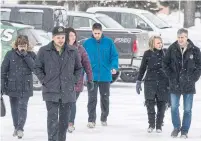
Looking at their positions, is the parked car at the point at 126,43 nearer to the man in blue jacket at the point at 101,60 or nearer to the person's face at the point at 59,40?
the man in blue jacket at the point at 101,60

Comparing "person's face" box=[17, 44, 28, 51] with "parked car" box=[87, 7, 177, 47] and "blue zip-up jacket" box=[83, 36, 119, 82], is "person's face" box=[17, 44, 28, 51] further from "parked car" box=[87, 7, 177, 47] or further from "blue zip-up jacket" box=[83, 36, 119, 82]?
"parked car" box=[87, 7, 177, 47]

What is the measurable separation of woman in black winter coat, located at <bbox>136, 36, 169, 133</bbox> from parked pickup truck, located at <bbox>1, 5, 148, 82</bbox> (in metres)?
7.98

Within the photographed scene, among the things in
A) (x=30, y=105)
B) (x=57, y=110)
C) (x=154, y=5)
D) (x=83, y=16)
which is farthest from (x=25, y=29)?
(x=154, y=5)

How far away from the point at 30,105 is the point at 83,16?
683cm

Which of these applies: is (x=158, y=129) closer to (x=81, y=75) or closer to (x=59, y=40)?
(x=81, y=75)

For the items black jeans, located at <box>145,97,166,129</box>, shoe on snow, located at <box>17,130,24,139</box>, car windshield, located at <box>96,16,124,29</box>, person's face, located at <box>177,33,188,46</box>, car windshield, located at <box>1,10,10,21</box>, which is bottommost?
shoe on snow, located at <box>17,130,24,139</box>

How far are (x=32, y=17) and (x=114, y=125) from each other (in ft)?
29.0

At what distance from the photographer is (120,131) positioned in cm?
1258

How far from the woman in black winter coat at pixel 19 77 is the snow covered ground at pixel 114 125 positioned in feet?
1.38

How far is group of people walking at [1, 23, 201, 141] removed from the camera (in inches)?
386

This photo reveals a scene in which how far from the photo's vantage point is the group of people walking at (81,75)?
9.81 m

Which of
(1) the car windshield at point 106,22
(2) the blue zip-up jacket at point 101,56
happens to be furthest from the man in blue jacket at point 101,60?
(1) the car windshield at point 106,22

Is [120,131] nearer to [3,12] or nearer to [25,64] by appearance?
[25,64]

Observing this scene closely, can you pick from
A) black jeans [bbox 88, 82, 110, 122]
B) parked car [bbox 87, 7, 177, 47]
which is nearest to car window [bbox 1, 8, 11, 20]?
parked car [bbox 87, 7, 177, 47]
